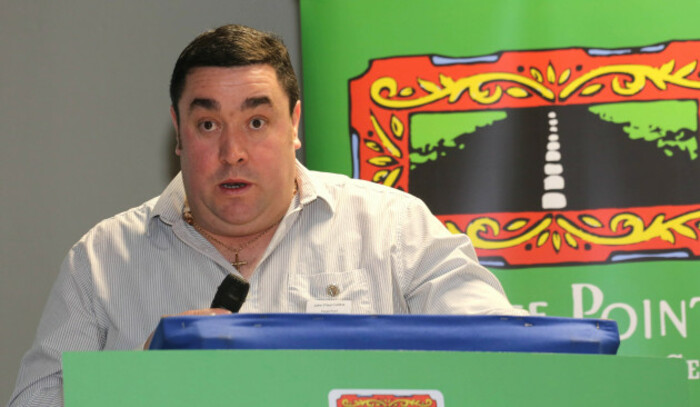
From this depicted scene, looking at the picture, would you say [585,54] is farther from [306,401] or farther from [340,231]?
[306,401]

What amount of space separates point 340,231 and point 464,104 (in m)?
0.92

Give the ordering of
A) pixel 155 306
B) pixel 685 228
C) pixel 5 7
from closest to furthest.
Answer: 1. pixel 155 306
2. pixel 685 228
3. pixel 5 7

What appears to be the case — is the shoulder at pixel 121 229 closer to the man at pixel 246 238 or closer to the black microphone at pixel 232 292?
the man at pixel 246 238

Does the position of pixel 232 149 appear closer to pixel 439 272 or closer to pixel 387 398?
pixel 439 272

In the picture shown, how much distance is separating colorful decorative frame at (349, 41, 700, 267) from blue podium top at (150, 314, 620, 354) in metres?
1.82

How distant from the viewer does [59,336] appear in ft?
6.61

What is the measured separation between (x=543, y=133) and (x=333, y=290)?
A: 43.5 inches

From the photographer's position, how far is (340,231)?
2248mm

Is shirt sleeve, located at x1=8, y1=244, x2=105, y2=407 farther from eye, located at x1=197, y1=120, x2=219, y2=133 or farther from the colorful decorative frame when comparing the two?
the colorful decorative frame

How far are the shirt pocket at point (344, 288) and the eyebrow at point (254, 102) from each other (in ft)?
1.32

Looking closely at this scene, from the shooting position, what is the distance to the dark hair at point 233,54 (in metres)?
2.16

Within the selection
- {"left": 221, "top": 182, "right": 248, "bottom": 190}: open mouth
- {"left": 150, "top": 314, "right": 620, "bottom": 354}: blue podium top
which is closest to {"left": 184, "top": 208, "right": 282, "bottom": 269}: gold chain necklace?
{"left": 221, "top": 182, "right": 248, "bottom": 190}: open mouth

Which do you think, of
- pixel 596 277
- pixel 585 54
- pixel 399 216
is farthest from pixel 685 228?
pixel 399 216

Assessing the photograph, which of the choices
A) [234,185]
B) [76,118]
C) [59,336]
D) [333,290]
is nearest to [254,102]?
[234,185]
